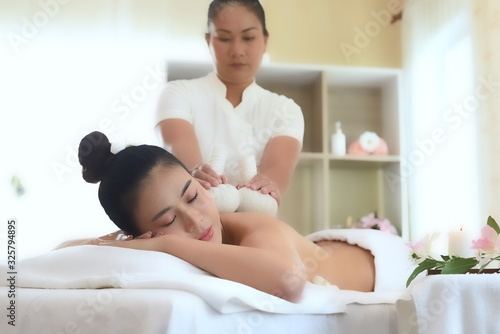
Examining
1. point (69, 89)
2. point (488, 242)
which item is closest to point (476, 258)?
point (488, 242)

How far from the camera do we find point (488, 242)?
3.68 ft

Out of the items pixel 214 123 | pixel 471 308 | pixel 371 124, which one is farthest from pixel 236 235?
pixel 371 124

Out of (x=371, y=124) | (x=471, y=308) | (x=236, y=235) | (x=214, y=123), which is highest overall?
(x=371, y=124)

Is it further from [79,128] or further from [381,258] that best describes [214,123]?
[79,128]

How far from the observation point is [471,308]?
982 millimetres

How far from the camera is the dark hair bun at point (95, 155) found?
4.21 ft

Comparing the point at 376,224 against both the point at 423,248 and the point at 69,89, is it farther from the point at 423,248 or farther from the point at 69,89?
the point at 423,248

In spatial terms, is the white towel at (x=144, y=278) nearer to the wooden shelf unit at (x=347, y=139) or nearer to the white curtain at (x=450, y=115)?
the white curtain at (x=450, y=115)

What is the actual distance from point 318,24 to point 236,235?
2.95 metres

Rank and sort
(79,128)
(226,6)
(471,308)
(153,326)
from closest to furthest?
1. (153,326)
2. (471,308)
3. (226,6)
4. (79,128)

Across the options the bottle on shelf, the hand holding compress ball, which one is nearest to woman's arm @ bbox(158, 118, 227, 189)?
the hand holding compress ball

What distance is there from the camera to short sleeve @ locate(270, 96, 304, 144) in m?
1.91

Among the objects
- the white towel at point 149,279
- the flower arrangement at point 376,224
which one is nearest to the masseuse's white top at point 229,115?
the white towel at point 149,279

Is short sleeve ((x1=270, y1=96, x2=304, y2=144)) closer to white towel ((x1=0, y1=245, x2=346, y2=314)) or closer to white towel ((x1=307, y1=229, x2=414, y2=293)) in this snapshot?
white towel ((x1=307, y1=229, x2=414, y2=293))
